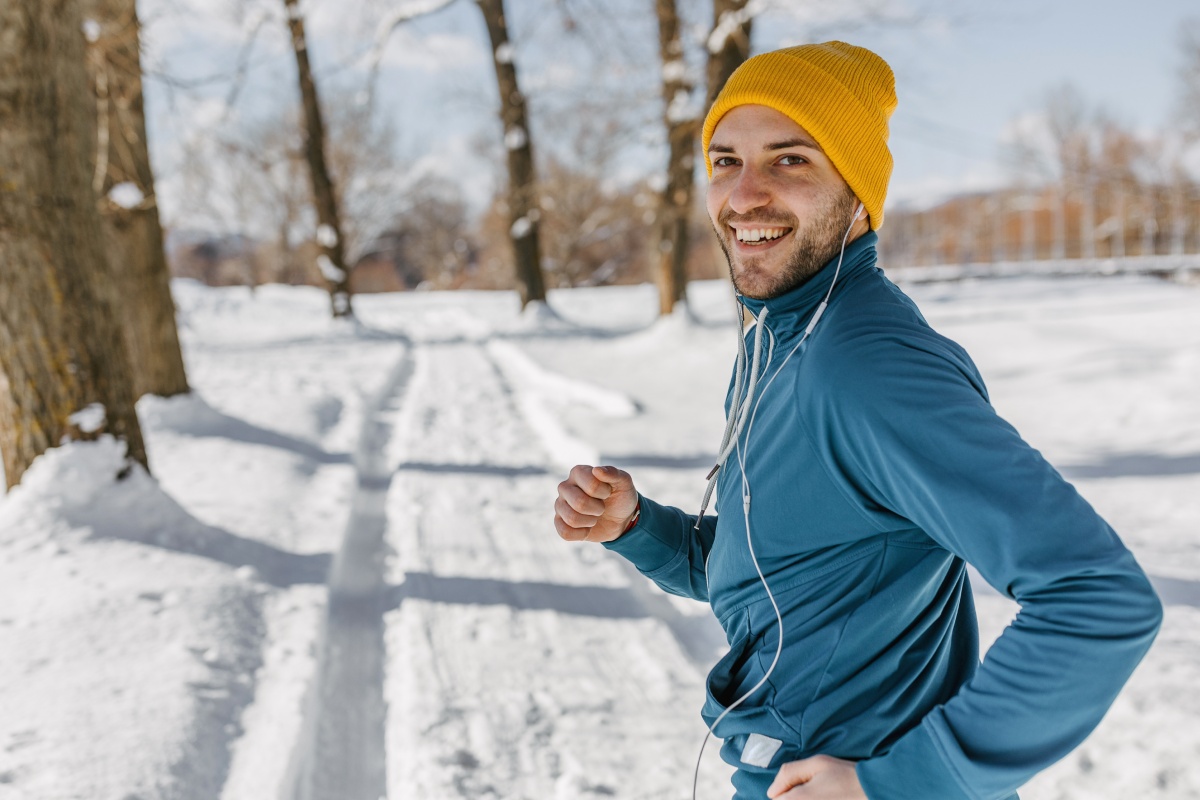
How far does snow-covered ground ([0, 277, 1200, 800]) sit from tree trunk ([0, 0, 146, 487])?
1.01 ft

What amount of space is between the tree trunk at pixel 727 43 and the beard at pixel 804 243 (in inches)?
440

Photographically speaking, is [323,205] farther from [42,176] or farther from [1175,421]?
[1175,421]

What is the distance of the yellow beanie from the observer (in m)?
1.33

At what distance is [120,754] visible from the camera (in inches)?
118

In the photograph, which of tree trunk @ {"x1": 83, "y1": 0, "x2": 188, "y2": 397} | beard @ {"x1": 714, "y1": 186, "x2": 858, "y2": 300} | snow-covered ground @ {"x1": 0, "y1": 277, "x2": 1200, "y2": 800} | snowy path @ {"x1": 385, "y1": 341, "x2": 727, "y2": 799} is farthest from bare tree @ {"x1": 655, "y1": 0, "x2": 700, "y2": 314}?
beard @ {"x1": 714, "y1": 186, "x2": 858, "y2": 300}

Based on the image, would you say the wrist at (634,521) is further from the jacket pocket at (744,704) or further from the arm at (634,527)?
the jacket pocket at (744,704)

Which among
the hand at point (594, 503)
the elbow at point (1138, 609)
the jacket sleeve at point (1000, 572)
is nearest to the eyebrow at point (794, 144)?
the jacket sleeve at point (1000, 572)

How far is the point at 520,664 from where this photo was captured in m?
3.84

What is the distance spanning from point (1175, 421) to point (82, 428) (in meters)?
8.19

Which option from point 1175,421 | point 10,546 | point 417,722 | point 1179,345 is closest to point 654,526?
point 417,722

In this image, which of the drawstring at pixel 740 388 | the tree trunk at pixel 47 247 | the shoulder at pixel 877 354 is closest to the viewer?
the shoulder at pixel 877 354

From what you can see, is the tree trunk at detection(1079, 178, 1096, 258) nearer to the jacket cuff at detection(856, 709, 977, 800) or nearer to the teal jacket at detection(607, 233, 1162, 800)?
the teal jacket at detection(607, 233, 1162, 800)

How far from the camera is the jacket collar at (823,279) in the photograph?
131 cm

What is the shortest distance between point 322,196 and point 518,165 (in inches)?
180
